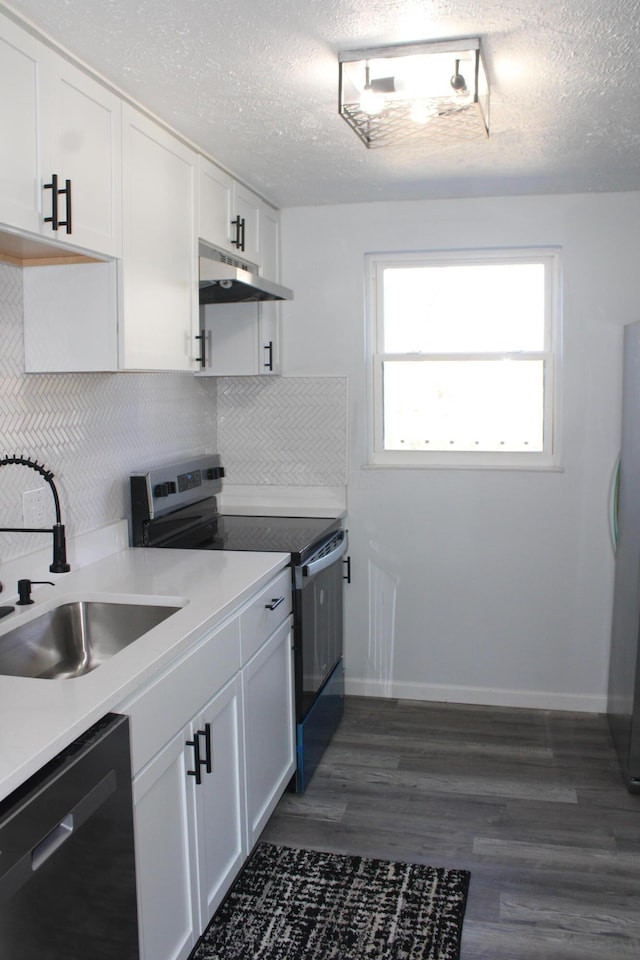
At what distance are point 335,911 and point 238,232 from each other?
2452 millimetres

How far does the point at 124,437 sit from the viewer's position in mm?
3215

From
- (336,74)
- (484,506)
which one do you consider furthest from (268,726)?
(336,74)

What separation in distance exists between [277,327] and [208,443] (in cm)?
65

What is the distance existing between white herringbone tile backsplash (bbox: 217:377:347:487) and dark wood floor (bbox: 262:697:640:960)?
1.15 meters

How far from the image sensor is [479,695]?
4.05 m

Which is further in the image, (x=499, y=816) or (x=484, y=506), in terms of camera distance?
(x=484, y=506)

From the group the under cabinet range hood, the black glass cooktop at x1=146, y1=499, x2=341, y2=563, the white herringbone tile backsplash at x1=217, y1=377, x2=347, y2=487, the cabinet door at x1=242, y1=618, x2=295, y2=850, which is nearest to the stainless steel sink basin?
the cabinet door at x1=242, y1=618, x2=295, y2=850

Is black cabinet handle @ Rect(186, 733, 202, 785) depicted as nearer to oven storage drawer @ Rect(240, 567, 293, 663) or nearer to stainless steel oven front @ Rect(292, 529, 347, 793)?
oven storage drawer @ Rect(240, 567, 293, 663)

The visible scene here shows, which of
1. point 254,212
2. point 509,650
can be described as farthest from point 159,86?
point 509,650

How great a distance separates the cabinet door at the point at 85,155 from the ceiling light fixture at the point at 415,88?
25.5 inches

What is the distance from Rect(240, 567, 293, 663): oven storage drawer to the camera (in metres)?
2.54

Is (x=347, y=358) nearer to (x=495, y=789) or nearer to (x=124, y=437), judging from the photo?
(x=124, y=437)

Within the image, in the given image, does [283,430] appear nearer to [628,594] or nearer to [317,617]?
[317,617]

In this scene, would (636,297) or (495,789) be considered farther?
(636,297)
